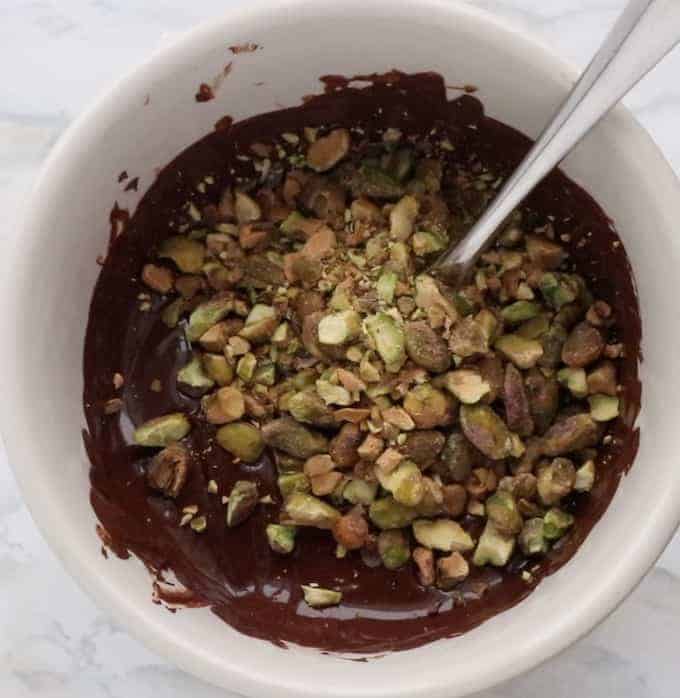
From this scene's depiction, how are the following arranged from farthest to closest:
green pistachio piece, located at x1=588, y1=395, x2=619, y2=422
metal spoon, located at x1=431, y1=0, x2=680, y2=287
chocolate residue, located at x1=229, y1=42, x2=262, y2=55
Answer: green pistachio piece, located at x1=588, y1=395, x2=619, y2=422 < chocolate residue, located at x1=229, y1=42, x2=262, y2=55 < metal spoon, located at x1=431, y1=0, x2=680, y2=287

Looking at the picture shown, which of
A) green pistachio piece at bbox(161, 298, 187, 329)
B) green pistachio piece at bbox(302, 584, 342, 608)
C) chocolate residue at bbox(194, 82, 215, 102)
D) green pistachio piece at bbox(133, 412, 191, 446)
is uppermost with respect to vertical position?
chocolate residue at bbox(194, 82, 215, 102)

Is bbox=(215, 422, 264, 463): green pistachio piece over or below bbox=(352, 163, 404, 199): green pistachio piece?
below

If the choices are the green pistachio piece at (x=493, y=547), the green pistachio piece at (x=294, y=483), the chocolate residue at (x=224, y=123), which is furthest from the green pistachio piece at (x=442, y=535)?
the chocolate residue at (x=224, y=123)

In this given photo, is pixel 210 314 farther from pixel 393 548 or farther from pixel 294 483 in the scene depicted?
pixel 393 548

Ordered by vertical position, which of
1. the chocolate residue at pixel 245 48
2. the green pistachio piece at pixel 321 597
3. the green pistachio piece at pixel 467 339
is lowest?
the green pistachio piece at pixel 321 597

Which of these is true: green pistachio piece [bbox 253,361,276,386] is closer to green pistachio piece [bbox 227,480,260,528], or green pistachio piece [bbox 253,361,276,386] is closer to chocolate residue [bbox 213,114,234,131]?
green pistachio piece [bbox 227,480,260,528]

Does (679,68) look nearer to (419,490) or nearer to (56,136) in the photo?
(419,490)

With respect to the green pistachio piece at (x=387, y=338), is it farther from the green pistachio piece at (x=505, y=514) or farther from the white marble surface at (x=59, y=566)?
the white marble surface at (x=59, y=566)

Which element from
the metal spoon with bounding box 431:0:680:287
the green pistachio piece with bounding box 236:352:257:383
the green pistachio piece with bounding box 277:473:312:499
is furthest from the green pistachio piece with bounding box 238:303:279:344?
the metal spoon with bounding box 431:0:680:287
